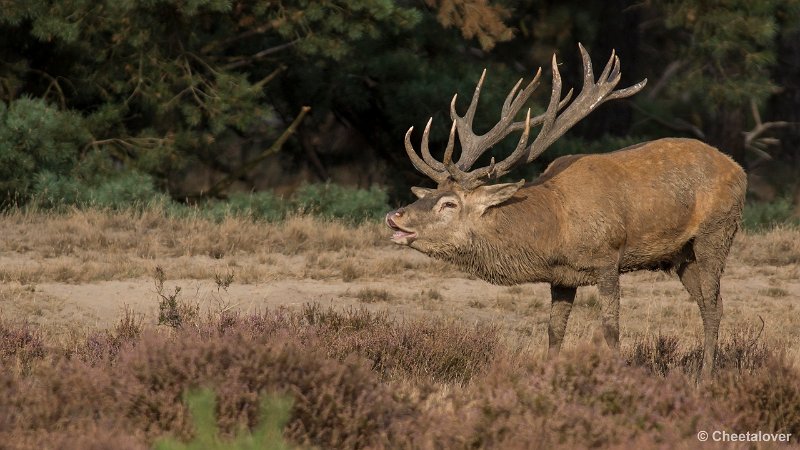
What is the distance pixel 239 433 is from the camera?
6258 millimetres

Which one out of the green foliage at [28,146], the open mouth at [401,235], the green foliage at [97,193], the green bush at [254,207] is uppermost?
the open mouth at [401,235]

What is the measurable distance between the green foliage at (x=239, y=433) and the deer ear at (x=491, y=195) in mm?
3134

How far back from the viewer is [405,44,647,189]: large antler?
30.8 feet

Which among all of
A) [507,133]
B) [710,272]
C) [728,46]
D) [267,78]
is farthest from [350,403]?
[728,46]

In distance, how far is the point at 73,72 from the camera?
18984 mm

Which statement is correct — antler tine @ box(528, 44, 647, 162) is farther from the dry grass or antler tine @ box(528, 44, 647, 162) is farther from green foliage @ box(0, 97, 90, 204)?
green foliage @ box(0, 97, 90, 204)

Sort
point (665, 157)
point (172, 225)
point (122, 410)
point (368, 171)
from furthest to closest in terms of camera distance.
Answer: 1. point (368, 171)
2. point (172, 225)
3. point (665, 157)
4. point (122, 410)

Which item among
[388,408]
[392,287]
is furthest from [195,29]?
[388,408]

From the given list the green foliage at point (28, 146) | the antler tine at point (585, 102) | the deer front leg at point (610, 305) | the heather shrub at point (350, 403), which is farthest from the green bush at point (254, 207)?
the heather shrub at point (350, 403)

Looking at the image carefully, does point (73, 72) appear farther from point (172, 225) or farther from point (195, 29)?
point (172, 225)

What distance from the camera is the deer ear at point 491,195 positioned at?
926 cm

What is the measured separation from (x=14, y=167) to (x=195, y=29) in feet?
11.8

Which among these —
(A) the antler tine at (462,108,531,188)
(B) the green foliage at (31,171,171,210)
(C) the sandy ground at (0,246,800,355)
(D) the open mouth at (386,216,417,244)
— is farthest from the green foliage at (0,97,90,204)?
(A) the antler tine at (462,108,531,188)

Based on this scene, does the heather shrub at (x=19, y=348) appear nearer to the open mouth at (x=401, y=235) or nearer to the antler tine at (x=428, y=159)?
the open mouth at (x=401, y=235)
